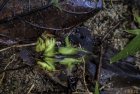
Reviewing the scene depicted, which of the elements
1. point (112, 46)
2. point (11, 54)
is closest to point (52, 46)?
point (11, 54)

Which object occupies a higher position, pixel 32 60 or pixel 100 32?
pixel 100 32

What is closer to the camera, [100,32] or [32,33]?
[32,33]

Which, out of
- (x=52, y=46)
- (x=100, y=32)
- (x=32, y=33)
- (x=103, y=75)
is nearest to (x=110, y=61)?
(x=103, y=75)

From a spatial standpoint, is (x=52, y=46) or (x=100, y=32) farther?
(x=100, y=32)

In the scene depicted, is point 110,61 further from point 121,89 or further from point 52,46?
point 52,46

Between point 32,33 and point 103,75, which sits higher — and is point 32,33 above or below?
above

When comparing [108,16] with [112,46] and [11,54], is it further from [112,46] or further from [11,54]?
[11,54]

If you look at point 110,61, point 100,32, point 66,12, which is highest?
point 66,12

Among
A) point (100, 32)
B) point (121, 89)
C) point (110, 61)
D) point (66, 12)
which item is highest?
point (66, 12)
